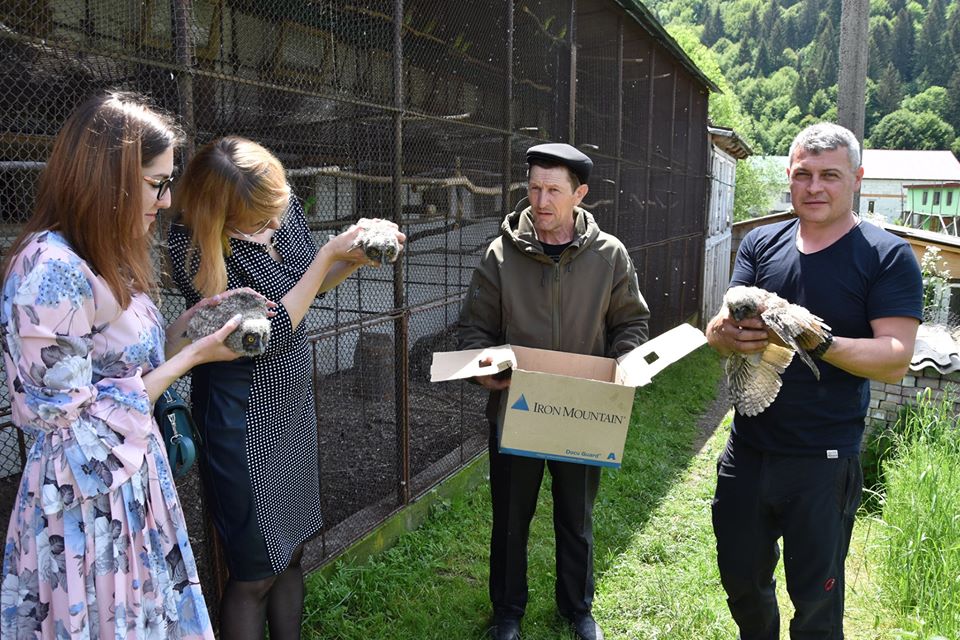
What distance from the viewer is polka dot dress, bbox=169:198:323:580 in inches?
79.7

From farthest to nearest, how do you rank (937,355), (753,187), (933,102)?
(933,102) < (753,187) < (937,355)

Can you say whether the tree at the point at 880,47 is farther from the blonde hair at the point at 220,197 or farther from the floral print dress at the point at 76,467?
the floral print dress at the point at 76,467

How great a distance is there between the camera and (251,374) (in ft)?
6.74

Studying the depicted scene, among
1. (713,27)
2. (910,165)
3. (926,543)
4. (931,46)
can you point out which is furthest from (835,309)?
(713,27)

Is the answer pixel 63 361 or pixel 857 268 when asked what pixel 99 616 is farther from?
pixel 857 268

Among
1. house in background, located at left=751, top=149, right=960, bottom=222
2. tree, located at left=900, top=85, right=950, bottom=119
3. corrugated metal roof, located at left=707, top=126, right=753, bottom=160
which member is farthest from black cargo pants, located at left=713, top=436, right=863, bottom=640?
tree, located at left=900, top=85, right=950, bottom=119

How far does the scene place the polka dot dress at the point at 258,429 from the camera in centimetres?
203

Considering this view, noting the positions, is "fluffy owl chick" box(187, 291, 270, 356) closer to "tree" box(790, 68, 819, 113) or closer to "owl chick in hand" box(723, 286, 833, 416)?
"owl chick in hand" box(723, 286, 833, 416)

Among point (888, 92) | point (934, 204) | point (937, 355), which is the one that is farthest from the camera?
point (888, 92)

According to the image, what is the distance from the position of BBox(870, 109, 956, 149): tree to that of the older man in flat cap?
90770 mm

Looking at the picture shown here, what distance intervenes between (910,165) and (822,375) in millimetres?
79834

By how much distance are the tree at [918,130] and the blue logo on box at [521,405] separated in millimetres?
91431

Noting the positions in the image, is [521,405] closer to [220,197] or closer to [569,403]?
[569,403]

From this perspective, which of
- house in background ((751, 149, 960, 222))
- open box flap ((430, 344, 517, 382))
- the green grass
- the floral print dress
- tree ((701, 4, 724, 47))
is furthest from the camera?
tree ((701, 4, 724, 47))
